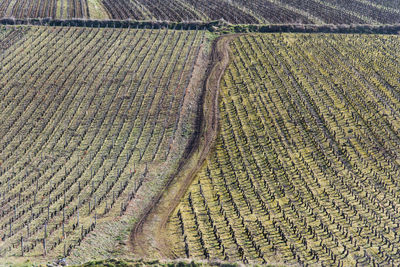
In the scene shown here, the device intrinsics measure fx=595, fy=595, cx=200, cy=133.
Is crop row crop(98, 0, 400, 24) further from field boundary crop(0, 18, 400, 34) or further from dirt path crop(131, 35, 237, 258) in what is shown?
dirt path crop(131, 35, 237, 258)

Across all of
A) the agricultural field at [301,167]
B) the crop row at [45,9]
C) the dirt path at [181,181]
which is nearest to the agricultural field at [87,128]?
the dirt path at [181,181]

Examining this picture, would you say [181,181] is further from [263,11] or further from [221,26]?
[263,11]

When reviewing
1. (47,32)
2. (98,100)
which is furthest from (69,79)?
(47,32)

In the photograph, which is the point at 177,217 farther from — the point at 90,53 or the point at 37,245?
the point at 90,53

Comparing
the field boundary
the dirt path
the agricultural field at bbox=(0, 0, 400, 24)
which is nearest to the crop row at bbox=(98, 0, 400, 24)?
the agricultural field at bbox=(0, 0, 400, 24)

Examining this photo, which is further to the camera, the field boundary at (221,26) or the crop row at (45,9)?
the crop row at (45,9)

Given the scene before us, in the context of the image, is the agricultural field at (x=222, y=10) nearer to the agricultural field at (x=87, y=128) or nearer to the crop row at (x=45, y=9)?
the crop row at (x=45, y=9)
